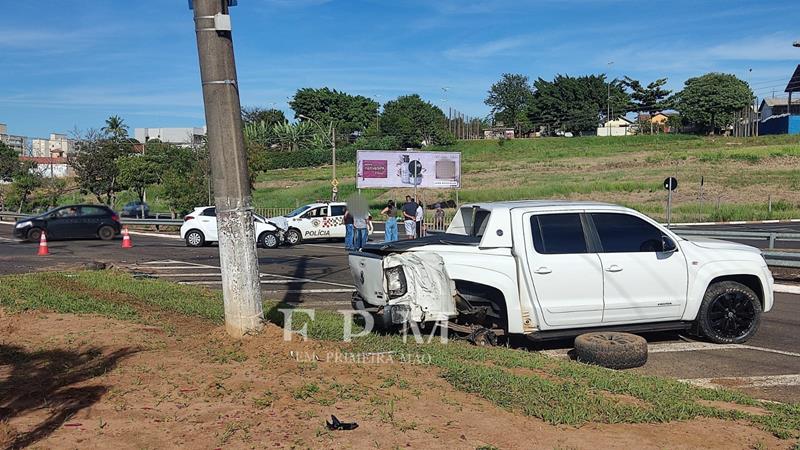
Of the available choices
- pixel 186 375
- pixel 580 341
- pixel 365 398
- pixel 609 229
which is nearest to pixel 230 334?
pixel 186 375

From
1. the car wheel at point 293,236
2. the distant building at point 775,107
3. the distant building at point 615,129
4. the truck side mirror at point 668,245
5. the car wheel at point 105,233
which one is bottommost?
the car wheel at point 293,236

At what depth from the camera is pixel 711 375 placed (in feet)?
25.0

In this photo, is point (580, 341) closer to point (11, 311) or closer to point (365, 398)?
point (365, 398)

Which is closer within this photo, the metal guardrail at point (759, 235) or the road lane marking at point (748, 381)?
Answer: the road lane marking at point (748, 381)

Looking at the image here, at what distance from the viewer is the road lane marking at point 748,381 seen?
7180mm

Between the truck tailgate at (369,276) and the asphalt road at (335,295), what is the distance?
2.12 meters

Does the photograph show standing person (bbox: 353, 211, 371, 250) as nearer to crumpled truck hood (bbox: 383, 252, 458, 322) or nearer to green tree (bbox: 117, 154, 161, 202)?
crumpled truck hood (bbox: 383, 252, 458, 322)

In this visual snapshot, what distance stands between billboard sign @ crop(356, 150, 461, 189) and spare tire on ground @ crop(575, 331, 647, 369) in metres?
36.9

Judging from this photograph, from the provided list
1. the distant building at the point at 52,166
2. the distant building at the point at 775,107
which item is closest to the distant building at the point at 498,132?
the distant building at the point at 775,107

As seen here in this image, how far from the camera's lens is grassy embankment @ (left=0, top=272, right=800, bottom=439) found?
17.8 ft

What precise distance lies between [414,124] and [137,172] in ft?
172

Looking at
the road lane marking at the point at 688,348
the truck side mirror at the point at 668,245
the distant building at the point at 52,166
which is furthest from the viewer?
the distant building at the point at 52,166

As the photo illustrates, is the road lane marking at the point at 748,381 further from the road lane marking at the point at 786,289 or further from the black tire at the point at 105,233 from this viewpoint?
the black tire at the point at 105,233

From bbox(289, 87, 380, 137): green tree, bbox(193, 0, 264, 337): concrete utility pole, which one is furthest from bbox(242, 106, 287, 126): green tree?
bbox(193, 0, 264, 337): concrete utility pole
